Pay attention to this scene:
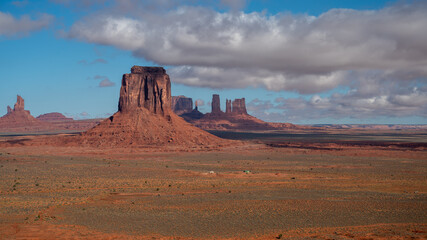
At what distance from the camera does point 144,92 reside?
339 feet

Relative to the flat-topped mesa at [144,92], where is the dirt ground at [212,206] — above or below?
below

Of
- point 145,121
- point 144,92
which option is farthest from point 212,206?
point 144,92

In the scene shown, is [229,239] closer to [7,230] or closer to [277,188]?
[7,230]

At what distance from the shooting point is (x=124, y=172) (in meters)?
46.2

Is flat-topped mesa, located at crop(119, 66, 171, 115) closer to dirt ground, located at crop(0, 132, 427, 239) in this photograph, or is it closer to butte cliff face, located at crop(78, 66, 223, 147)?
butte cliff face, located at crop(78, 66, 223, 147)

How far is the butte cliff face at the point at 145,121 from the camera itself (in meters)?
92.7

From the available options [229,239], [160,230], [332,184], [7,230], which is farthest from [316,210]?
[7,230]

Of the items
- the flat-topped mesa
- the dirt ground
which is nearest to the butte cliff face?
the flat-topped mesa

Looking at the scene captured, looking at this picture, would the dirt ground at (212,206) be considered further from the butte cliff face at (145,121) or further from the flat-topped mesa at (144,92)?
the flat-topped mesa at (144,92)

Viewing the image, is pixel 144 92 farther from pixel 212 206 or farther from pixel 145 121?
pixel 212 206

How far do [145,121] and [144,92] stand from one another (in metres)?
9.47

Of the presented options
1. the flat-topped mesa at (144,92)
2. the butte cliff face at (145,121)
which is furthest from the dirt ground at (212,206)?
the flat-topped mesa at (144,92)

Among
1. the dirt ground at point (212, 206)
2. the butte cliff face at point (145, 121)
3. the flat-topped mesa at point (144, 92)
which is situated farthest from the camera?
the flat-topped mesa at point (144, 92)

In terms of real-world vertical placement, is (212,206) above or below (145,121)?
below
